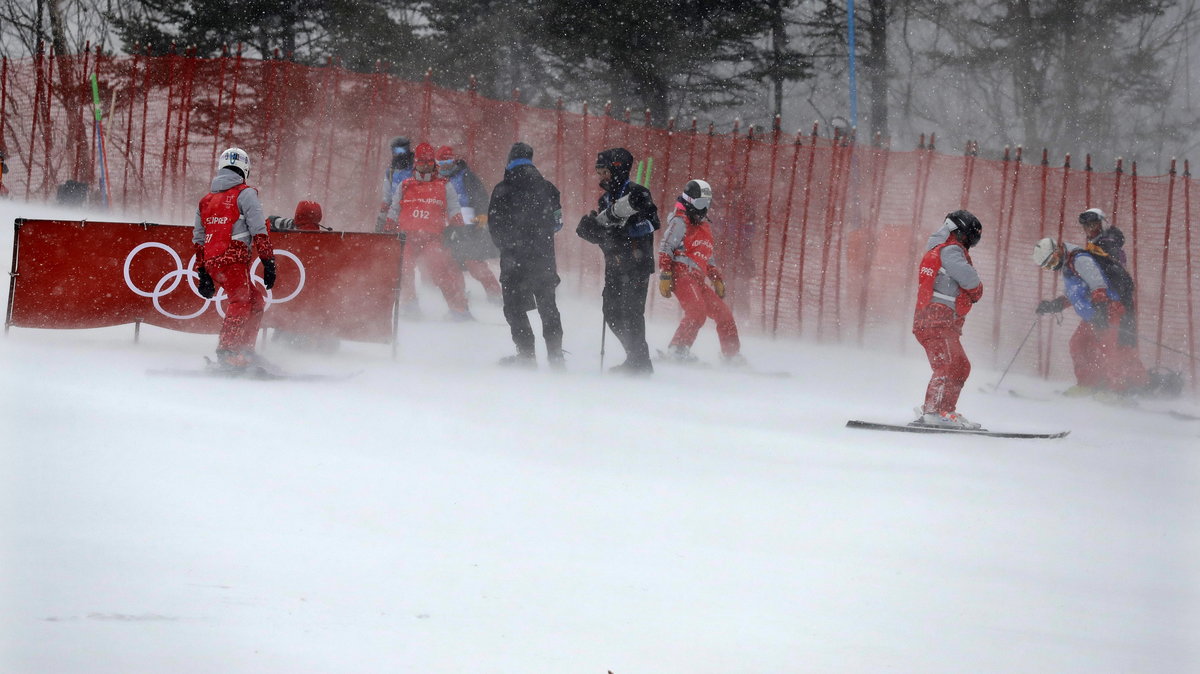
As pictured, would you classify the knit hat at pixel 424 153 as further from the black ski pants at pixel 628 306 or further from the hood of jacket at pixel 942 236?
the hood of jacket at pixel 942 236

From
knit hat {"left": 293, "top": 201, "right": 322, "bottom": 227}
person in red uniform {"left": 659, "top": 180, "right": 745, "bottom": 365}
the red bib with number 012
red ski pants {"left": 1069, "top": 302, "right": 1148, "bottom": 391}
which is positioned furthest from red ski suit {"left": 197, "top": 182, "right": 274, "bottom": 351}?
red ski pants {"left": 1069, "top": 302, "right": 1148, "bottom": 391}

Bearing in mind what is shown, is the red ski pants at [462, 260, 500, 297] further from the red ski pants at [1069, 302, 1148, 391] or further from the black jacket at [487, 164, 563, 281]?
the red ski pants at [1069, 302, 1148, 391]

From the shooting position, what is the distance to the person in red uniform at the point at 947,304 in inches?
317

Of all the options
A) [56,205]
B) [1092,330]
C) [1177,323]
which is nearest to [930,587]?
[1092,330]

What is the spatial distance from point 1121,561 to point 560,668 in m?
3.12

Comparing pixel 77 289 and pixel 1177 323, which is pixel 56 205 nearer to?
pixel 77 289

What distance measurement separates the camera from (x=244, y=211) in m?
7.96

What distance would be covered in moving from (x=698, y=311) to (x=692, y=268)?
434 mm

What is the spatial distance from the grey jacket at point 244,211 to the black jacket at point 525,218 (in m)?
2.23

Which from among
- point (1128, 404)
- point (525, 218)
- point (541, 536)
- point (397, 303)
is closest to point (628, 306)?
point (525, 218)

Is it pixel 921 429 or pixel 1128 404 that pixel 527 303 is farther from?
pixel 1128 404

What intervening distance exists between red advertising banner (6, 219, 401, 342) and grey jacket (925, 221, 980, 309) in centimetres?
447

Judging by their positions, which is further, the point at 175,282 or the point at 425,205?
the point at 425,205

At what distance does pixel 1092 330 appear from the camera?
1150 cm
